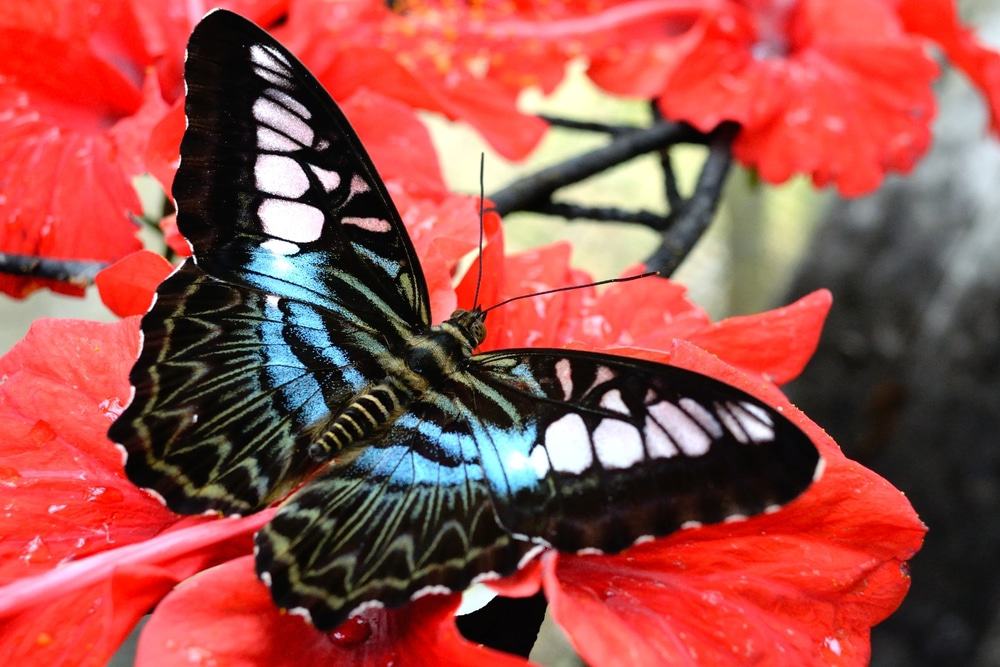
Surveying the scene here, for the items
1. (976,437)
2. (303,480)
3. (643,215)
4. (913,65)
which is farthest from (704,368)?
(976,437)

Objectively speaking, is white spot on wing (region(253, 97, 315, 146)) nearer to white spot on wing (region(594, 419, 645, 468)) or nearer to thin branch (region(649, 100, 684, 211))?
white spot on wing (region(594, 419, 645, 468))

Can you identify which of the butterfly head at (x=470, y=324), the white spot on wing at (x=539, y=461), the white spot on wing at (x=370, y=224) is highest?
the white spot on wing at (x=370, y=224)

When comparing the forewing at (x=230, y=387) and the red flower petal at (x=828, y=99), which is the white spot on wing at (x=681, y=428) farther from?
the red flower petal at (x=828, y=99)

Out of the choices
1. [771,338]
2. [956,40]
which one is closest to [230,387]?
[771,338]

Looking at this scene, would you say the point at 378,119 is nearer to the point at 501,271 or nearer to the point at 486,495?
the point at 501,271

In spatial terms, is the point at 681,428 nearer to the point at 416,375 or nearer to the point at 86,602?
the point at 416,375

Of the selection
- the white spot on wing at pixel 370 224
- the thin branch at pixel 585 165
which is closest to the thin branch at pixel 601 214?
the thin branch at pixel 585 165

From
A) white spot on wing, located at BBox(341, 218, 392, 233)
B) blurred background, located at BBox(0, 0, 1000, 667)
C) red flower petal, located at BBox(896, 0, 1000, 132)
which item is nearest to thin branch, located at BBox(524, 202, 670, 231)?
white spot on wing, located at BBox(341, 218, 392, 233)
